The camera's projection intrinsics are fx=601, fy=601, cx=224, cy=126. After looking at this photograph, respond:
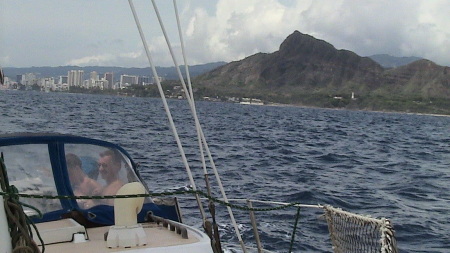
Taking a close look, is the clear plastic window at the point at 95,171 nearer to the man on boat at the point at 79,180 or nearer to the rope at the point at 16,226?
the man on boat at the point at 79,180

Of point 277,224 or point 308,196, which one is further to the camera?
point 308,196

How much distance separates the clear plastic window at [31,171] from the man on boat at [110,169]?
0.57 meters

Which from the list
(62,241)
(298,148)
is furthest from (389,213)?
(298,148)

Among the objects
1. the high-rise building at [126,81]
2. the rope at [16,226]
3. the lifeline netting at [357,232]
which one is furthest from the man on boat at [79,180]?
the high-rise building at [126,81]

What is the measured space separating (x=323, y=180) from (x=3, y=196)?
20.1 m

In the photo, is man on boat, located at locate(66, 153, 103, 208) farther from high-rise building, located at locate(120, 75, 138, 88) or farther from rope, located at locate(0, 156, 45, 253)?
high-rise building, located at locate(120, 75, 138, 88)

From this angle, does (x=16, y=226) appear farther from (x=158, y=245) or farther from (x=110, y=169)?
(x=110, y=169)

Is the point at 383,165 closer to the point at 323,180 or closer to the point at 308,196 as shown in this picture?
the point at 323,180

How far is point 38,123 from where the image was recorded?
4091 cm

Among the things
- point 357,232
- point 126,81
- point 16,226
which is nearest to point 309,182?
point 357,232

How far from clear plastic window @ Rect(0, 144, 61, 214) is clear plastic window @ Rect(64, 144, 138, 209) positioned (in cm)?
22

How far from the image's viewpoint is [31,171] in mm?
5863

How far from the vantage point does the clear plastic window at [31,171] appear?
5.78 metres

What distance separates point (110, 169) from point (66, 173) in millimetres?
537
